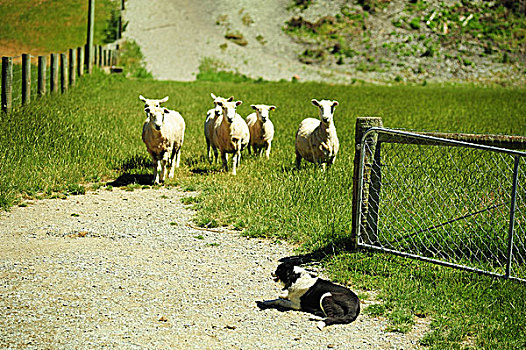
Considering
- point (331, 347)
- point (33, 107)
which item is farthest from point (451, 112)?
point (331, 347)

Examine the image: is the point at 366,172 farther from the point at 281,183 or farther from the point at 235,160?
the point at 235,160

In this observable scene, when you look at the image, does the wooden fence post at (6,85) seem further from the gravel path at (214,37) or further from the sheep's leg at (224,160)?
the gravel path at (214,37)

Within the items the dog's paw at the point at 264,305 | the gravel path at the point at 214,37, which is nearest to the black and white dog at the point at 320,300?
the dog's paw at the point at 264,305

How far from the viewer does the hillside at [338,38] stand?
154 feet

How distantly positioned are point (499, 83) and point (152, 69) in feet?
86.0

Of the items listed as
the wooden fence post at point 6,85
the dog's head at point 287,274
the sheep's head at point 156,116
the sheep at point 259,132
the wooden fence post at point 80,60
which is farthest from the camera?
the wooden fence post at point 80,60

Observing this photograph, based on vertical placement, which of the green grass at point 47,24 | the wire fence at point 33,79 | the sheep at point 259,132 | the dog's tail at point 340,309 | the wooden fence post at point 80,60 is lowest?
the dog's tail at point 340,309

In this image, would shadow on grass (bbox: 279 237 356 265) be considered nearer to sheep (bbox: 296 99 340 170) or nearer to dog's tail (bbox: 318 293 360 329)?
dog's tail (bbox: 318 293 360 329)

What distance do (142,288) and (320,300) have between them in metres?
1.79

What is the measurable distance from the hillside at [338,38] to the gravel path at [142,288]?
34.8 metres

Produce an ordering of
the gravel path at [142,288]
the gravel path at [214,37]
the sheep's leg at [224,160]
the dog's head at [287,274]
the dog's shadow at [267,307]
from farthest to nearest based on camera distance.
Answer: the gravel path at [214,37] → the sheep's leg at [224,160] → the dog's head at [287,274] → the dog's shadow at [267,307] → the gravel path at [142,288]

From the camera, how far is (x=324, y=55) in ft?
166

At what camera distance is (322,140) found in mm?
10719

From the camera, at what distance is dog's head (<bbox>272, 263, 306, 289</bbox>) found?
586cm
